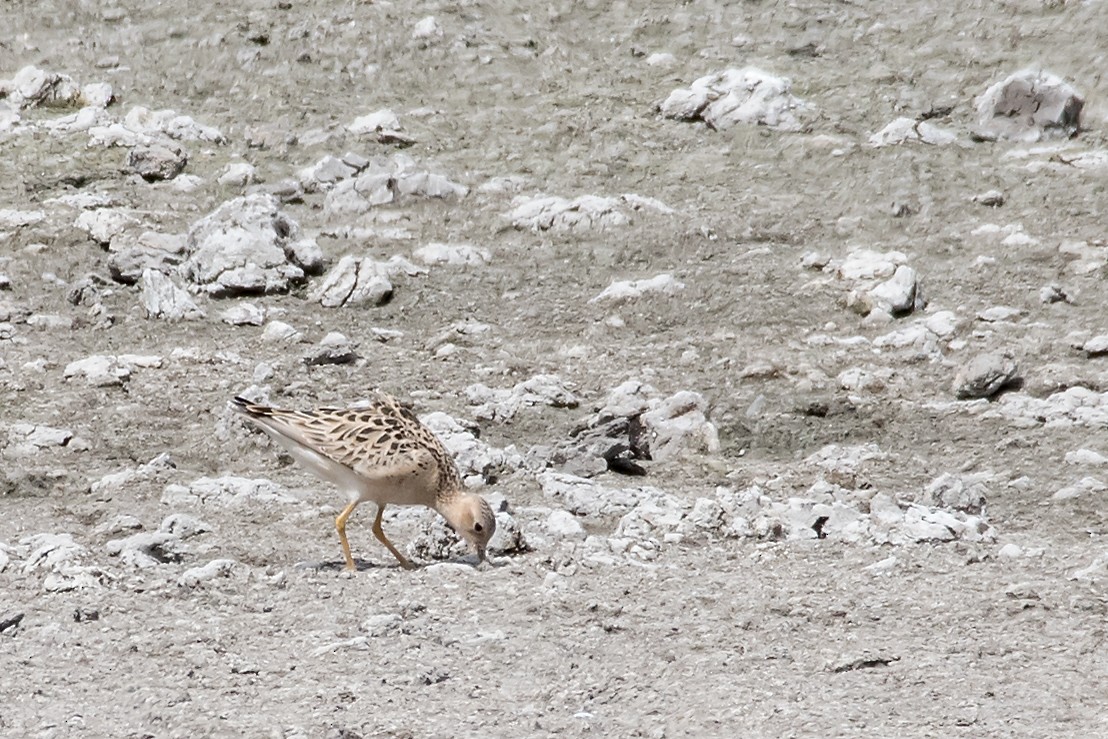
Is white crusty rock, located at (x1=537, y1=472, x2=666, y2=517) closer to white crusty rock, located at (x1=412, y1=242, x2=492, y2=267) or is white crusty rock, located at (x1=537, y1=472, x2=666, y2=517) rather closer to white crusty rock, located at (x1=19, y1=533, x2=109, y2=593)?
white crusty rock, located at (x1=19, y1=533, x2=109, y2=593)

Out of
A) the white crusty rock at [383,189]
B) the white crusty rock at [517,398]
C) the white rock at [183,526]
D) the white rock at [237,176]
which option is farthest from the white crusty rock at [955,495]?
the white rock at [237,176]

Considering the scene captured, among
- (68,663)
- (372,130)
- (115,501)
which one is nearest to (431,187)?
(372,130)

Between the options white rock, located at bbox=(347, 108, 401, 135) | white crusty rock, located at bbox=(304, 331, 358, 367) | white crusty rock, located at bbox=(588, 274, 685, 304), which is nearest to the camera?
white crusty rock, located at bbox=(304, 331, 358, 367)

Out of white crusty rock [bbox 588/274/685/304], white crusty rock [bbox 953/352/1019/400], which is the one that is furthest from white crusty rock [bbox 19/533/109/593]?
white crusty rock [bbox 953/352/1019/400]

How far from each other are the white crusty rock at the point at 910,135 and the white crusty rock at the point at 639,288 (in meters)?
2.74

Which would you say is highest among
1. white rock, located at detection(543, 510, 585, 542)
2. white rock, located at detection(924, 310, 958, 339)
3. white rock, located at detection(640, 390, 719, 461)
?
white rock, located at detection(543, 510, 585, 542)

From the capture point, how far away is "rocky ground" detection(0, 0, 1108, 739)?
600 centimetres

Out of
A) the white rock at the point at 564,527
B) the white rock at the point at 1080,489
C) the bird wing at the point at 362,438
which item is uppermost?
the bird wing at the point at 362,438

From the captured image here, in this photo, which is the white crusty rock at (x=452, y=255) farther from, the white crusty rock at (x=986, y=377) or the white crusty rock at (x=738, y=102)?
the white crusty rock at (x=986, y=377)

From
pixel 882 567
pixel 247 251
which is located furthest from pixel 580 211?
pixel 882 567

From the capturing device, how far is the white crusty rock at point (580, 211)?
39.7 feet

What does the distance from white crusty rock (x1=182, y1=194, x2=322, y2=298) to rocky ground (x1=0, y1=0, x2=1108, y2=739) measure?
31 millimetres

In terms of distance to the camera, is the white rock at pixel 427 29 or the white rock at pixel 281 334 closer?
the white rock at pixel 281 334

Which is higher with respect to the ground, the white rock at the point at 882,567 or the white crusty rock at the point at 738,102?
the white rock at the point at 882,567
